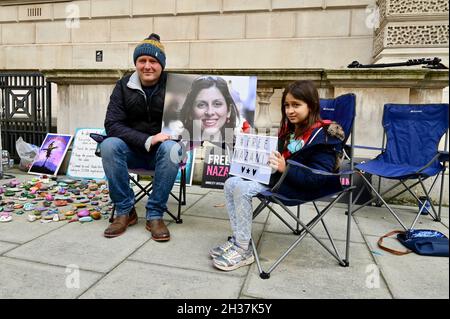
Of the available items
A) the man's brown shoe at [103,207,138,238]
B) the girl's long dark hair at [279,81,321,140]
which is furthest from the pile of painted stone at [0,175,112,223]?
the girl's long dark hair at [279,81,321,140]

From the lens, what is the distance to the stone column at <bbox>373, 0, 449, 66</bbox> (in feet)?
20.9

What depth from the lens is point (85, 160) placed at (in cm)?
504

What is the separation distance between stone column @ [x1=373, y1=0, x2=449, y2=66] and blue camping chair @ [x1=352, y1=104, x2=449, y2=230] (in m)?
3.23

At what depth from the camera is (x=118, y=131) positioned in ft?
9.94

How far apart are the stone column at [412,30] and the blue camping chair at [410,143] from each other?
323 cm

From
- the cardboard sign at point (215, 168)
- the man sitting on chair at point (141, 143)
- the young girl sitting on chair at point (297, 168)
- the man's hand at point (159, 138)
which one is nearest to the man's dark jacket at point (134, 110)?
the man sitting on chair at point (141, 143)

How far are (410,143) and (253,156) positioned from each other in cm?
215

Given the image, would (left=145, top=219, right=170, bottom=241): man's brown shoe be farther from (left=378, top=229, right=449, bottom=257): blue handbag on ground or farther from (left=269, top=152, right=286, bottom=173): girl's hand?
(left=378, top=229, right=449, bottom=257): blue handbag on ground

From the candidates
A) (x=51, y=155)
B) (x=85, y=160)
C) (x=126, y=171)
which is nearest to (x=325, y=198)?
(x=126, y=171)

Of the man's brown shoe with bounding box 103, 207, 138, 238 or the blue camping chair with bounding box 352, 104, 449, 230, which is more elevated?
the blue camping chair with bounding box 352, 104, 449, 230

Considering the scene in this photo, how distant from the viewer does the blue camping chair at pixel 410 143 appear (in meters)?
3.46

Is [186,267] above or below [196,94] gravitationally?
below

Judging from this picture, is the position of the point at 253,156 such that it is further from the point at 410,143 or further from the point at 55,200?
the point at 55,200

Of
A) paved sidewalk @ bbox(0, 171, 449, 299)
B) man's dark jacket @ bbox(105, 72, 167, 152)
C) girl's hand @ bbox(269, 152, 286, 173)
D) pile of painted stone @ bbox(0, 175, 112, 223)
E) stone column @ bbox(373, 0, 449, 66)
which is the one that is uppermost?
stone column @ bbox(373, 0, 449, 66)
